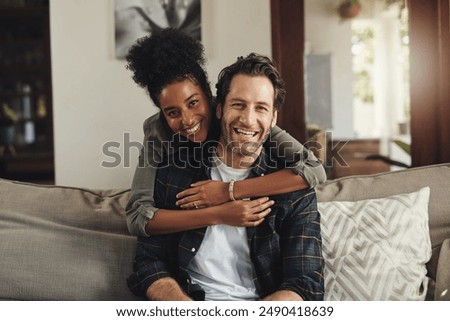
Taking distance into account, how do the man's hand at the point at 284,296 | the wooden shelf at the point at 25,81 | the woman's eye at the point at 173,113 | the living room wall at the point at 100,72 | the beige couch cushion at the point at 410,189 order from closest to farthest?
1. the man's hand at the point at 284,296
2. the woman's eye at the point at 173,113
3. the beige couch cushion at the point at 410,189
4. the living room wall at the point at 100,72
5. the wooden shelf at the point at 25,81

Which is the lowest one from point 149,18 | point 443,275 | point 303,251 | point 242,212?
point 443,275

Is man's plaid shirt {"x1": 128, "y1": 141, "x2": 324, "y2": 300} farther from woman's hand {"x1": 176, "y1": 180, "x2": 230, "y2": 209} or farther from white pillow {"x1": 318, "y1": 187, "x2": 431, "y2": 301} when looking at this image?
white pillow {"x1": 318, "y1": 187, "x2": 431, "y2": 301}

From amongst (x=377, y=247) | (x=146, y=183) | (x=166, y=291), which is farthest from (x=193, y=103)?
(x=377, y=247)

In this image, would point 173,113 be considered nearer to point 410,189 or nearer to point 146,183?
point 146,183

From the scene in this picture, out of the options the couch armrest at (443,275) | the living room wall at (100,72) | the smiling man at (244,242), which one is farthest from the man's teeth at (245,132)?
the living room wall at (100,72)

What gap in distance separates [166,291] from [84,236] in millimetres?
412

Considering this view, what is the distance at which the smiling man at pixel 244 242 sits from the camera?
140 centimetres

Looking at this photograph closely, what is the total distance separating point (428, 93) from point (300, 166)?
4.09 feet

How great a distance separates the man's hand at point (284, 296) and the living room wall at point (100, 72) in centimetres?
129

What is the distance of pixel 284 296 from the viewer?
1.34 m

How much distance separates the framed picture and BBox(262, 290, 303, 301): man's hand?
1.43 m

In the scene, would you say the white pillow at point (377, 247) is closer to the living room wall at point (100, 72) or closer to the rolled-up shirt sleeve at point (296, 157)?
the rolled-up shirt sleeve at point (296, 157)

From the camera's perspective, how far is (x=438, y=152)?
2.46 meters

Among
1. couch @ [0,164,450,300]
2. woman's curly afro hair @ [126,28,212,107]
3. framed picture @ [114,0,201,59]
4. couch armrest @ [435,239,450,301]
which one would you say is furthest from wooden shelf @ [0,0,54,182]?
couch armrest @ [435,239,450,301]
